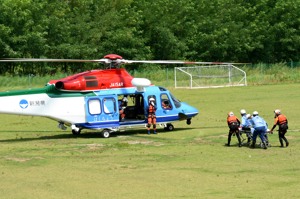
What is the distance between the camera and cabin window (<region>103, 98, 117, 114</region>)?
1173 inches

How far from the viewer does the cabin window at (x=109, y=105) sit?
2980 centimetres

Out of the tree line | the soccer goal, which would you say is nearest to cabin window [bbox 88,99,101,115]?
the soccer goal

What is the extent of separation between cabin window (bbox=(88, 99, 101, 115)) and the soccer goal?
29311 mm

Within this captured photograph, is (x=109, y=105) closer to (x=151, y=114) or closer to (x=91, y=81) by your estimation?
(x=91, y=81)

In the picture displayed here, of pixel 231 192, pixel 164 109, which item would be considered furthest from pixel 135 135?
pixel 231 192

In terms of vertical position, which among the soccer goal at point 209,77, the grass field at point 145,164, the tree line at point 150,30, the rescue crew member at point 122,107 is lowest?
the grass field at point 145,164

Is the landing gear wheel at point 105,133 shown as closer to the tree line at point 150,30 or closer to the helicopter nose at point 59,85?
the helicopter nose at point 59,85

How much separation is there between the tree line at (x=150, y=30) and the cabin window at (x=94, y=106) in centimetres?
3531

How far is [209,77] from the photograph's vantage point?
5994 cm

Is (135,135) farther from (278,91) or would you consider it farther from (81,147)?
(278,91)

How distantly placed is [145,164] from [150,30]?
180 feet

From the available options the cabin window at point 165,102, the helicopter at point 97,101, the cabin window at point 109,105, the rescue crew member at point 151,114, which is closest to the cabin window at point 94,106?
the helicopter at point 97,101

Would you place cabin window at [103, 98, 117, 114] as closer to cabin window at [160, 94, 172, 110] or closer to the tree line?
cabin window at [160, 94, 172, 110]

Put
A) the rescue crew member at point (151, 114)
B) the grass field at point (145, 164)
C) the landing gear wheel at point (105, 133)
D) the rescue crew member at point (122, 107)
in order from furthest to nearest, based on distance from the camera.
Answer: the rescue crew member at point (122, 107) < the rescue crew member at point (151, 114) < the landing gear wheel at point (105, 133) < the grass field at point (145, 164)
